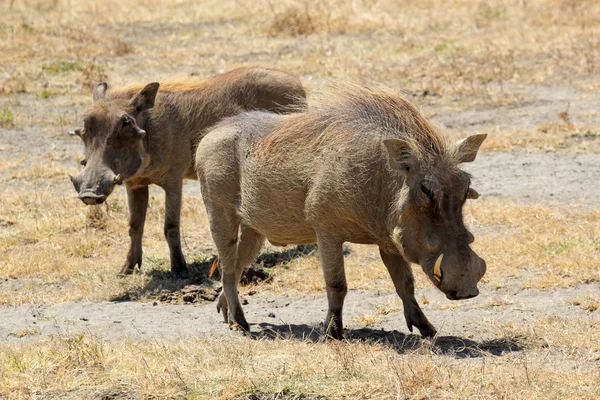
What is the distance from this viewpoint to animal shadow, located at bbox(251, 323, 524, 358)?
222 inches

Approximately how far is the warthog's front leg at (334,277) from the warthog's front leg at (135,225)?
9.15ft

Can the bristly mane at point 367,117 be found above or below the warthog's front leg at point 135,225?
above

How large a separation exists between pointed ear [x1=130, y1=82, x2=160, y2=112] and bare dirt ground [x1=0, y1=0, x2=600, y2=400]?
1.33 meters

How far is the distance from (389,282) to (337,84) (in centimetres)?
179

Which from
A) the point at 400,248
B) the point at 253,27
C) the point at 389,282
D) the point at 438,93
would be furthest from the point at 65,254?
the point at 253,27

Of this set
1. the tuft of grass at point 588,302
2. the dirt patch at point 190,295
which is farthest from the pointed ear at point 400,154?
the dirt patch at point 190,295

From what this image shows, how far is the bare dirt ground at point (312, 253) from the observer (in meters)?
5.11

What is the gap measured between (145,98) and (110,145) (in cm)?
55

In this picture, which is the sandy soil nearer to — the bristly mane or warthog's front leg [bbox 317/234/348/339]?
warthog's front leg [bbox 317/234/348/339]

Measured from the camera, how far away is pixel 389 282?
24.8ft

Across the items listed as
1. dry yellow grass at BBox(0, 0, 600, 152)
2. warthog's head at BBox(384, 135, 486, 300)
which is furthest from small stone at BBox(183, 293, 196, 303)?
dry yellow grass at BBox(0, 0, 600, 152)

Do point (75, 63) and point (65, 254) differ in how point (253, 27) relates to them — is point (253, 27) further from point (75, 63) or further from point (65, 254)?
point (65, 254)

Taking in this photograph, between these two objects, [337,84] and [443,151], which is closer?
[443,151]

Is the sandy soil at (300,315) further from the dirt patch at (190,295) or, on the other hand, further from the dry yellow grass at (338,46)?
the dry yellow grass at (338,46)
